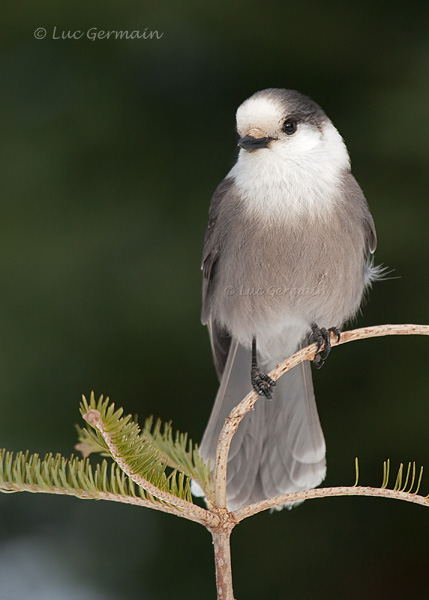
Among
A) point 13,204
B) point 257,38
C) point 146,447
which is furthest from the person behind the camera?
point 257,38

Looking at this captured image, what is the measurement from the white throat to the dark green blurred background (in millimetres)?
142

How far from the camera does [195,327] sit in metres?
1.89

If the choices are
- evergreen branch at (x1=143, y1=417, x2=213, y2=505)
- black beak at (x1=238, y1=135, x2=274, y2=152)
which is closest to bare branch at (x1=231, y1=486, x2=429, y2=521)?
evergreen branch at (x1=143, y1=417, x2=213, y2=505)

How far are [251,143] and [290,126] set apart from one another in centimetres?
13

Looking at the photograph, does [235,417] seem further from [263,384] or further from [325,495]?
[263,384]

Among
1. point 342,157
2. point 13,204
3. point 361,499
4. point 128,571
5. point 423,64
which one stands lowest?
point 128,571

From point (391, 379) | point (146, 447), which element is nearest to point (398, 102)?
point (391, 379)

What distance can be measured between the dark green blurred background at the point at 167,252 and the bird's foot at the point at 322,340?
0.13m

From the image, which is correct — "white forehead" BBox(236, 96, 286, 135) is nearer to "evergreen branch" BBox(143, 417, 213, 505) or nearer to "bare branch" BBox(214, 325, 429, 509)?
"bare branch" BBox(214, 325, 429, 509)

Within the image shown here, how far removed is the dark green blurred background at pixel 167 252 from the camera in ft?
5.64

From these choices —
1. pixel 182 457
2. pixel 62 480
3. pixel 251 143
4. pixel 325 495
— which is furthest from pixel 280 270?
pixel 62 480

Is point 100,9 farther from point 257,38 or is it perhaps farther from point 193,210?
point 193,210

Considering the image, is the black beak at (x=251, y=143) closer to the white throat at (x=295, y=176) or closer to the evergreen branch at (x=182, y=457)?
the white throat at (x=295, y=176)

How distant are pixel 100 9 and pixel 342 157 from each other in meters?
0.69
